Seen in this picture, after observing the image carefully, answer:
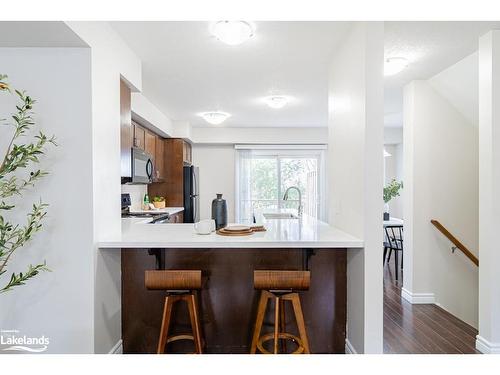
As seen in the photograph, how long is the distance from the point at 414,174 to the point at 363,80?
1947mm

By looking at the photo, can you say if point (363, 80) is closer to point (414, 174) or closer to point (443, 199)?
point (414, 174)

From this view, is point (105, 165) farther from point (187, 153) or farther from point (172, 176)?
point (187, 153)

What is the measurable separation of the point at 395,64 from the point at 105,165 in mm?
2596

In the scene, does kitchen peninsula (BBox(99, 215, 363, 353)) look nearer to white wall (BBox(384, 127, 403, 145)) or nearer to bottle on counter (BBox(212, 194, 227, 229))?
bottle on counter (BBox(212, 194, 227, 229))

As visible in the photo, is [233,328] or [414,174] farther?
[414,174]

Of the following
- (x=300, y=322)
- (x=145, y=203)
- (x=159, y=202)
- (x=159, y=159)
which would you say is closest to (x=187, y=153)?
(x=159, y=159)

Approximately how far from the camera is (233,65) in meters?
3.21

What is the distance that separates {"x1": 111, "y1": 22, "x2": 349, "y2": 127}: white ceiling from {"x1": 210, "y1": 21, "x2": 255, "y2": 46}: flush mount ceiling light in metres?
0.13

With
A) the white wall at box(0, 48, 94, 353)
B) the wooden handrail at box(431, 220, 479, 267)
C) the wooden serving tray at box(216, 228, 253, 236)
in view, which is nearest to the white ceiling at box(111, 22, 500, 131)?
the white wall at box(0, 48, 94, 353)

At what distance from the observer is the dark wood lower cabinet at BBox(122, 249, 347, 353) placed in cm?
237

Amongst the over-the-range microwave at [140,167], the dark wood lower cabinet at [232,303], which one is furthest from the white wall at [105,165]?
the over-the-range microwave at [140,167]

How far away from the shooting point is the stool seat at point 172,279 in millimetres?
1998
